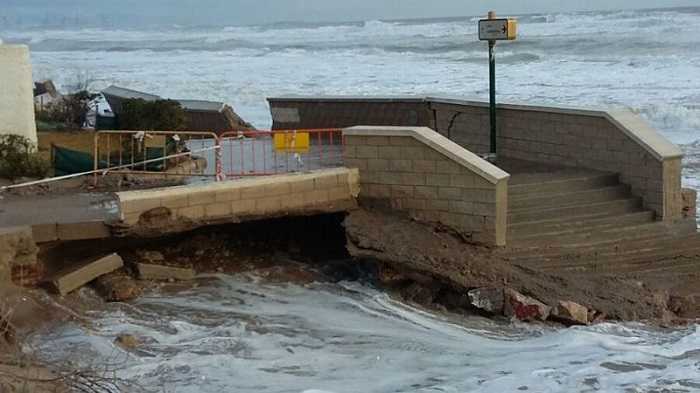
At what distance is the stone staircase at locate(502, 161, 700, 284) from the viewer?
12211 mm

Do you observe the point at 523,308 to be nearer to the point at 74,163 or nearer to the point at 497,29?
the point at 497,29

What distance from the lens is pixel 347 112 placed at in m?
18.8

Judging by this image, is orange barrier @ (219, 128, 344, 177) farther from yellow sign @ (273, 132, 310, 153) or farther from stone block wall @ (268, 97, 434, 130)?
stone block wall @ (268, 97, 434, 130)

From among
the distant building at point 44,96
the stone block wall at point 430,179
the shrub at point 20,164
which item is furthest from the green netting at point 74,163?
the distant building at point 44,96

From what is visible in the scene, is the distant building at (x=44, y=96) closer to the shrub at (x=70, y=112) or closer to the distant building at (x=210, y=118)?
the shrub at (x=70, y=112)

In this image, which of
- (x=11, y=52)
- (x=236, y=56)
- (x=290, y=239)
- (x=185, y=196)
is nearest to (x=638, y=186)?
(x=290, y=239)

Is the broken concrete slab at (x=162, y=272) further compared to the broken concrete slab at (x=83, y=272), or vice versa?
the broken concrete slab at (x=162, y=272)

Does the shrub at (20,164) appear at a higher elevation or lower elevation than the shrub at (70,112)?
lower

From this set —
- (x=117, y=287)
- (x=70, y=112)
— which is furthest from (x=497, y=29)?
(x=70, y=112)

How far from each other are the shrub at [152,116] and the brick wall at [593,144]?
5995mm

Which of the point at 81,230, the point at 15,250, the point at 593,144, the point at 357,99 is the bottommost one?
the point at 15,250

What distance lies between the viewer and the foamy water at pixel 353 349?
9.26m

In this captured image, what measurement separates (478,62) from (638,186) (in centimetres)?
4324

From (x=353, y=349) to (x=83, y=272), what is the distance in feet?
11.3
